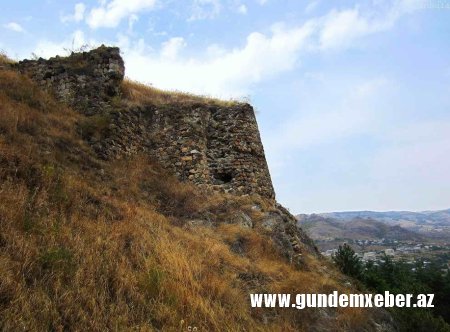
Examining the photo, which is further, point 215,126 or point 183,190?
point 215,126

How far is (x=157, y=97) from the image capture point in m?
15.9

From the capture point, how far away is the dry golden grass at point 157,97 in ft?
48.2

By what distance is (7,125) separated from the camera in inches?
314

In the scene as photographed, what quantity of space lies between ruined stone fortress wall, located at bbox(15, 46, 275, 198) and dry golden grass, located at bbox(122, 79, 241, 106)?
0.60 metres

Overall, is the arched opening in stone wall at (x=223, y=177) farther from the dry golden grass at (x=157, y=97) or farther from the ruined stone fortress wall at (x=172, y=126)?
the dry golden grass at (x=157, y=97)

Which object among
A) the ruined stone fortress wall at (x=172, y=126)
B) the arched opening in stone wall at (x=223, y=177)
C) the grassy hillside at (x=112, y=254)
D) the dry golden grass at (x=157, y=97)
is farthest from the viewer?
the dry golden grass at (x=157, y=97)

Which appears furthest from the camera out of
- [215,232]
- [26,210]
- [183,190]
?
[183,190]

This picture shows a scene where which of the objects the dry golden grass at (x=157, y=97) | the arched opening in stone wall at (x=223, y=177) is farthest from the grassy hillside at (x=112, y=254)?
the dry golden grass at (x=157, y=97)

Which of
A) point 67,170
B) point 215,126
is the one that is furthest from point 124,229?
point 215,126

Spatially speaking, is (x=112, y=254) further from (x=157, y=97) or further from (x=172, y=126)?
(x=157, y=97)

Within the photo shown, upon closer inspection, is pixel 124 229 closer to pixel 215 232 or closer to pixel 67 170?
pixel 67 170

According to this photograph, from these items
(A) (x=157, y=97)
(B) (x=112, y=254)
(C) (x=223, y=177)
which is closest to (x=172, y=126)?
A: (C) (x=223, y=177)

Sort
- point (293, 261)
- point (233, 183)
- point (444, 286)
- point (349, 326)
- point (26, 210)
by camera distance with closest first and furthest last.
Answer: point (26, 210) → point (349, 326) → point (293, 261) → point (233, 183) → point (444, 286)

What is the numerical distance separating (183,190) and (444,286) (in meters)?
31.4
